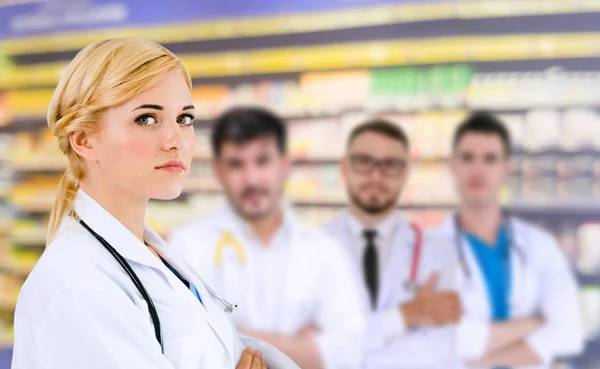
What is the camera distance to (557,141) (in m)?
2.98

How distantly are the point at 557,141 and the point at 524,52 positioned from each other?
449 mm

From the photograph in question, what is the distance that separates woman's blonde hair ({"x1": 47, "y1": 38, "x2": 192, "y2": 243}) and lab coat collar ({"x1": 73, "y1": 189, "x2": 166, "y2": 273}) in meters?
0.11

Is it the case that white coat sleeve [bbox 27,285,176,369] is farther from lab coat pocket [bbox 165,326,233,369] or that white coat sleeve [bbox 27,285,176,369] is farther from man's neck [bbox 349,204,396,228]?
man's neck [bbox 349,204,396,228]

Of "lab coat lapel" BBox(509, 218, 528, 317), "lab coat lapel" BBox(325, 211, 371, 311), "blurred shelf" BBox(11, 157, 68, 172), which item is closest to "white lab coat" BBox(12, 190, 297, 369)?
"lab coat lapel" BBox(325, 211, 371, 311)

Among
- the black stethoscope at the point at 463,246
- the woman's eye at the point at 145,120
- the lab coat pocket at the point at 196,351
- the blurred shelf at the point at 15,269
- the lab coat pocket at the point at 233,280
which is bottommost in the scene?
the blurred shelf at the point at 15,269

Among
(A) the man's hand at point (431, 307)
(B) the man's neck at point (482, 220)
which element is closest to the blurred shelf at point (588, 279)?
(B) the man's neck at point (482, 220)

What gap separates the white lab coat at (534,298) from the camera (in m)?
2.99

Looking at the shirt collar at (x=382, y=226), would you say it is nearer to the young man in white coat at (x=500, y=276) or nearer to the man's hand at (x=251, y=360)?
the young man in white coat at (x=500, y=276)

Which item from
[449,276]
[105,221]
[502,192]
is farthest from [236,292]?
[105,221]

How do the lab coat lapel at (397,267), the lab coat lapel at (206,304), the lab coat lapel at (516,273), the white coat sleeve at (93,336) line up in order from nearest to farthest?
the white coat sleeve at (93,336) < the lab coat lapel at (206,304) < the lab coat lapel at (516,273) < the lab coat lapel at (397,267)

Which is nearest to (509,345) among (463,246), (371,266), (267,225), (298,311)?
(463,246)

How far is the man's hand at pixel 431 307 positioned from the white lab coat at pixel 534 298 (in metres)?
0.05

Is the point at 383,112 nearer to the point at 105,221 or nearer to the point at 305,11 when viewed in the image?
the point at 305,11

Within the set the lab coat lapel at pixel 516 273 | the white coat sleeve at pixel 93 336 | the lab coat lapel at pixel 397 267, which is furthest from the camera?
the lab coat lapel at pixel 397 267
